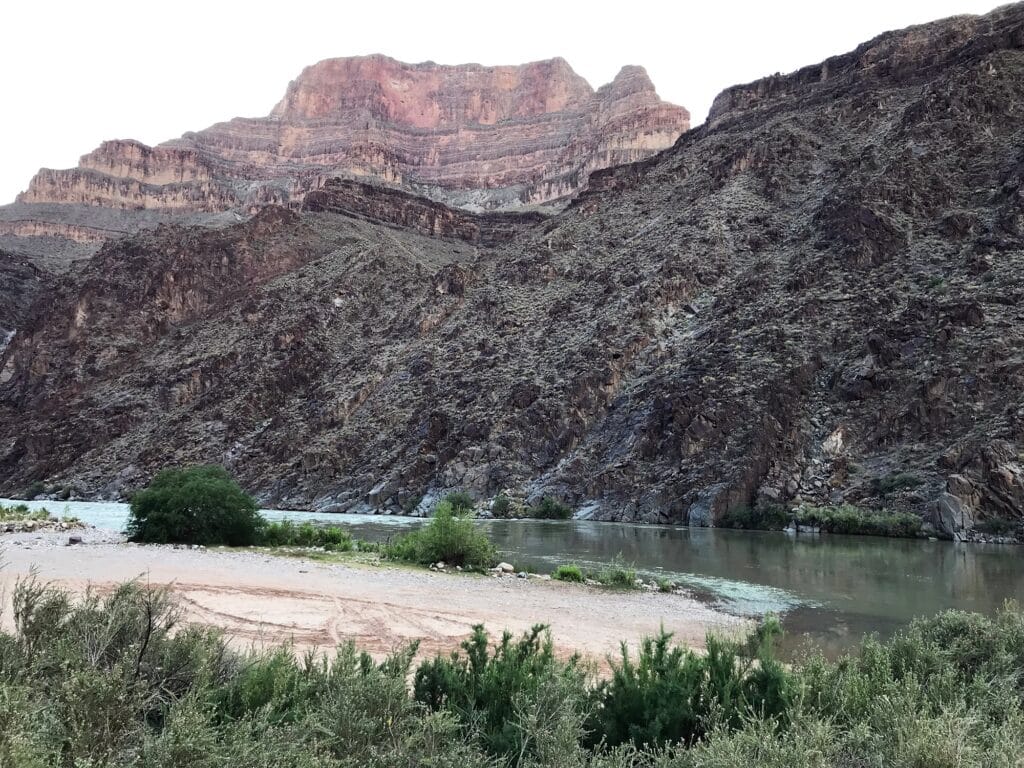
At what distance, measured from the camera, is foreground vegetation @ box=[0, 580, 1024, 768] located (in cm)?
336

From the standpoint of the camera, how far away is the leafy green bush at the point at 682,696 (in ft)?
15.2

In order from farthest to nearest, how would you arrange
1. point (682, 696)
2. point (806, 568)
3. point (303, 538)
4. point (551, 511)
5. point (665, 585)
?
point (551, 511)
point (303, 538)
point (806, 568)
point (665, 585)
point (682, 696)

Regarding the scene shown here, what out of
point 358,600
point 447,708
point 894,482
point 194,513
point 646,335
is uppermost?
point 646,335

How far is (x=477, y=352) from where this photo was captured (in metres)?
54.2

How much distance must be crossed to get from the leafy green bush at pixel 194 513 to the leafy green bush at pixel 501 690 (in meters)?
16.6

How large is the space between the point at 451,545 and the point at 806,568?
9.96 m

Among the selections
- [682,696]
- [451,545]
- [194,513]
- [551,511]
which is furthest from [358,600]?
[551,511]

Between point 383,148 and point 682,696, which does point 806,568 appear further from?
point 383,148

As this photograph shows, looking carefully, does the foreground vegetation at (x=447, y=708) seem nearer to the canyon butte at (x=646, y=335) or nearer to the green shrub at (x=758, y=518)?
the canyon butte at (x=646, y=335)

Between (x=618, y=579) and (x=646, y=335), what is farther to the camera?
(x=646, y=335)

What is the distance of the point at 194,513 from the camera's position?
1988 cm

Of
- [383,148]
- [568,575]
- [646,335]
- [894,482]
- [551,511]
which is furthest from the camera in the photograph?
[383,148]

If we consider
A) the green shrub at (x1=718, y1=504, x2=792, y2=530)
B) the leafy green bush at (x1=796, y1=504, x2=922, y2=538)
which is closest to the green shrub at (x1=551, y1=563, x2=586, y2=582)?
the leafy green bush at (x1=796, y1=504, x2=922, y2=538)

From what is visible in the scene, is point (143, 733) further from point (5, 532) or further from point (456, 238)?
point (456, 238)
